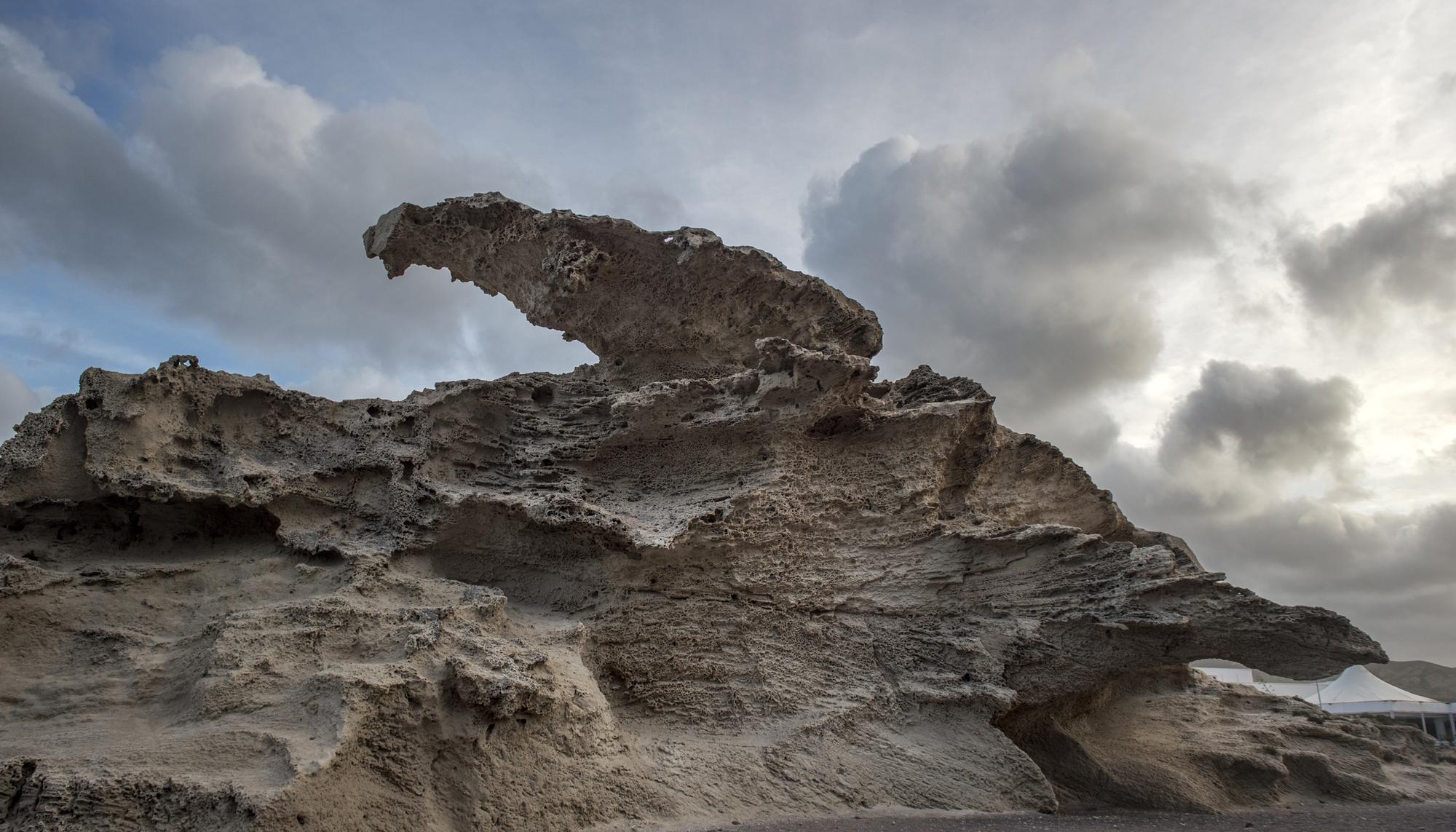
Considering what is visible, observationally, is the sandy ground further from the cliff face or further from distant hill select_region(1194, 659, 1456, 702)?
distant hill select_region(1194, 659, 1456, 702)

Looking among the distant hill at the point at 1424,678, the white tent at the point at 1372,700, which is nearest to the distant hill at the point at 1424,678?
the distant hill at the point at 1424,678

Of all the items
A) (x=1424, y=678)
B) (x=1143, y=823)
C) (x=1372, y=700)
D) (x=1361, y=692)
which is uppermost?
(x=1424, y=678)

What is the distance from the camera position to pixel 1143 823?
7.66m

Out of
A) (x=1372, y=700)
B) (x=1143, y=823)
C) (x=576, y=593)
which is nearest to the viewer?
(x=1143, y=823)

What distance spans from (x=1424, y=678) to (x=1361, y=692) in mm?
59402

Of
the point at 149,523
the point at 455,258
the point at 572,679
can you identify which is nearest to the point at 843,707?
the point at 572,679

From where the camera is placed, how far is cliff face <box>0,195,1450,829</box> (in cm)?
599

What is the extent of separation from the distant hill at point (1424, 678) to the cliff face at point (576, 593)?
67.1m

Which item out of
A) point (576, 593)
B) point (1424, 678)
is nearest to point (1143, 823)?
point (576, 593)

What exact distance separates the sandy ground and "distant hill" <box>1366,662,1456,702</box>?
210ft

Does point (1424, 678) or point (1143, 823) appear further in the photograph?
point (1424, 678)

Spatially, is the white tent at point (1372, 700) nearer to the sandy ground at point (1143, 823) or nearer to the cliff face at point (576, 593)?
the cliff face at point (576, 593)

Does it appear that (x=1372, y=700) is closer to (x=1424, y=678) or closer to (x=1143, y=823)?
(x=1143, y=823)

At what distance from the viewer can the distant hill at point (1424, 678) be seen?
5997cm
